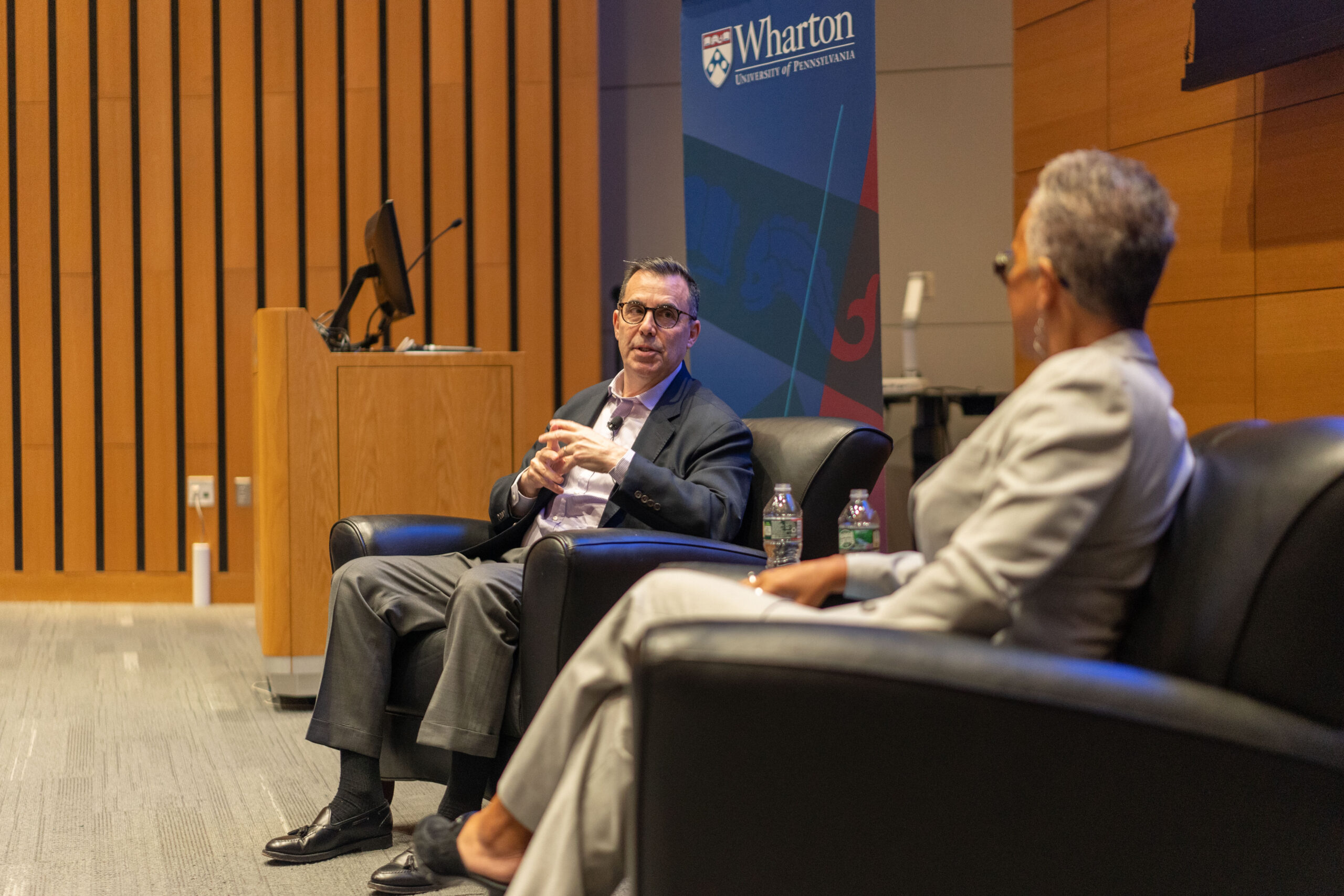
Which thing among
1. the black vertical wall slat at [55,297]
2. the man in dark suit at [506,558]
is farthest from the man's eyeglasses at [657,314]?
the black vertical wall slat at [55,297]

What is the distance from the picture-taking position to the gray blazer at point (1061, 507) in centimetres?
115

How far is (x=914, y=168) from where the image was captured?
568 cm

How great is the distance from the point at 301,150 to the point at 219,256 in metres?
0.63

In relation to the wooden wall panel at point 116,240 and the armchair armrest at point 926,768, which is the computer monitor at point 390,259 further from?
the armchair armrest at point 926,768

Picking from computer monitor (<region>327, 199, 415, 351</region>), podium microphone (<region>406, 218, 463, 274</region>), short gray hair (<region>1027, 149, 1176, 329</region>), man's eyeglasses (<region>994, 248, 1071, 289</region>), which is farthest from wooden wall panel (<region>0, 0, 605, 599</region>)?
short gray hair (<region>1027, 149, 1176, 329</region>)

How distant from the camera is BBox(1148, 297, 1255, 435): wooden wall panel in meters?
3.78

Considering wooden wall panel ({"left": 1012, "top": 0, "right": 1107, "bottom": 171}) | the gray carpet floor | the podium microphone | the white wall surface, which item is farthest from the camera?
the white wall surface

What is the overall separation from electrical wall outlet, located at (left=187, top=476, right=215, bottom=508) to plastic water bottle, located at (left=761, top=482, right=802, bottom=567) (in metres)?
3.83

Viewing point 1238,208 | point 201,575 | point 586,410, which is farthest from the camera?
point 201,575

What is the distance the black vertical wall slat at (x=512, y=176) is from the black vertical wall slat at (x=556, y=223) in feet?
0.56

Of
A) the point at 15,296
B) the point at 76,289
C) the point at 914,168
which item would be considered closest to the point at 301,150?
the point at 76,289

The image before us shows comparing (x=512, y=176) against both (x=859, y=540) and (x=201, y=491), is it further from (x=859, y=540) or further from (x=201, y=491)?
(x=859, y=540)

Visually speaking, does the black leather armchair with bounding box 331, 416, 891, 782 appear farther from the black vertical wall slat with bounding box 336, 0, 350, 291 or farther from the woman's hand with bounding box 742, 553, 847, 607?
the black vertical wall slat with bounding box 336, 0, 350, 291

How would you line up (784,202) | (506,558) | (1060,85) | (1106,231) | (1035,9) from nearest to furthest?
(1106,231) → (506,558) → (784,202) → (1060,85) → (1035,9)
